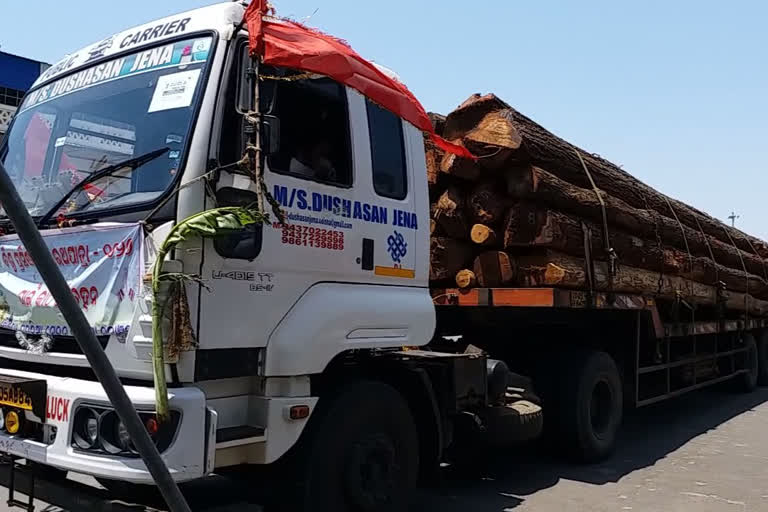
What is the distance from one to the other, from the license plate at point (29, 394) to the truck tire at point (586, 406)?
14.7 ft

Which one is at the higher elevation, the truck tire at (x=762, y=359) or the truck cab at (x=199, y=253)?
the truck cab at (x=199, y=253)

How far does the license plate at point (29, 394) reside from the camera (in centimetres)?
314

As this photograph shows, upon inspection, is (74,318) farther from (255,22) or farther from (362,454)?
(362,454)

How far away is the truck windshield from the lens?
3.30 meters

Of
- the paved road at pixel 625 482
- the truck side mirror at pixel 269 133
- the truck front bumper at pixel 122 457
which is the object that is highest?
the truck side mirror at pixel 269 133

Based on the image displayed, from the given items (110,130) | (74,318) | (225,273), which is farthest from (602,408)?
(74,318)

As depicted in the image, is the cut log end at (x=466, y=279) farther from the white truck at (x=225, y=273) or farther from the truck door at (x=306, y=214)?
the truck door at (x=306, y=214)

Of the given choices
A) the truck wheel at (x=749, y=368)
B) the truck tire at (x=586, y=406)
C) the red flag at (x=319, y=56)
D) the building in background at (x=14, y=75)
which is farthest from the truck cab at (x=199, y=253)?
the building in background at (x=14, y=75)

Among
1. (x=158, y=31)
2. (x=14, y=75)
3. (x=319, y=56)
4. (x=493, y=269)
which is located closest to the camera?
(x=319, y=56)

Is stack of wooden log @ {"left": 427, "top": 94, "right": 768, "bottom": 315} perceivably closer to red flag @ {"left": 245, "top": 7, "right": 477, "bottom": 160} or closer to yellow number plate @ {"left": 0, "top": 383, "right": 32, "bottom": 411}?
red flag @ {"left": 245, "top": 7, "right": 477, "bottom": 160}

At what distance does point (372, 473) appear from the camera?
388 centimetres

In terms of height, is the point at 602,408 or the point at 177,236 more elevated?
the point at 177,236

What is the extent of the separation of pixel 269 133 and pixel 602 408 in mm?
4962

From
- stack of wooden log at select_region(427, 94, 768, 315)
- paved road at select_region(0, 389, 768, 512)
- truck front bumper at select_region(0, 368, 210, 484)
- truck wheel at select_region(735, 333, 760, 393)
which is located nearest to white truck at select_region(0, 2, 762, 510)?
truck front bumper at select_region(0, 368, 210, 484)
